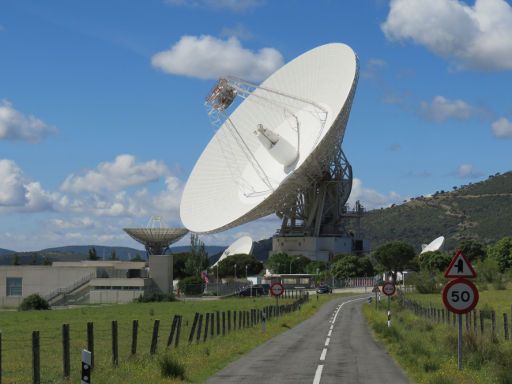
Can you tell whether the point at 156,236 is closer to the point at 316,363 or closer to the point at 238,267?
the point at 238,267

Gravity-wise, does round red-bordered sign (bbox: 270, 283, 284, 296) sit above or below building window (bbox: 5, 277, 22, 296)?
above

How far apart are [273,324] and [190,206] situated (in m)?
51.5

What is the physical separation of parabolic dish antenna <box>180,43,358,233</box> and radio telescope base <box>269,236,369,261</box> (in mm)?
46068

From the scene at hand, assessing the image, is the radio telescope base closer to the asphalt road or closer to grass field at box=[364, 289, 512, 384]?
the asphalt road

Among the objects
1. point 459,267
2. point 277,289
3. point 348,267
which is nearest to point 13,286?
point 348,267

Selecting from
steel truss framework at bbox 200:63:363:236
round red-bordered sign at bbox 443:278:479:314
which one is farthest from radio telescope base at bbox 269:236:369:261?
round red-bordered sign at bbox 443:278:479:314

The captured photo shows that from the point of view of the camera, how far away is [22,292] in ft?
359

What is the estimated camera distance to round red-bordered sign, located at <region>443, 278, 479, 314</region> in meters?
16.4

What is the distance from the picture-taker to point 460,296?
54.2ft

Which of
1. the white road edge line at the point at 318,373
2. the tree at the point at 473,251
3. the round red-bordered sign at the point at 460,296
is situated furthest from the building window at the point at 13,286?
the round red-bordered sign at the point at 460,296

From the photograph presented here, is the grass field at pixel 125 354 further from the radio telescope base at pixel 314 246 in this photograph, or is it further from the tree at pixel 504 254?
the radio telescope base at pixel 314 246

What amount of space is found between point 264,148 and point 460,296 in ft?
247

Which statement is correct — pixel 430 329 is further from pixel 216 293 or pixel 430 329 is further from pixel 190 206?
pixel 216 293

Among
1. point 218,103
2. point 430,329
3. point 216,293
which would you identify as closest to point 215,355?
point 430,329
